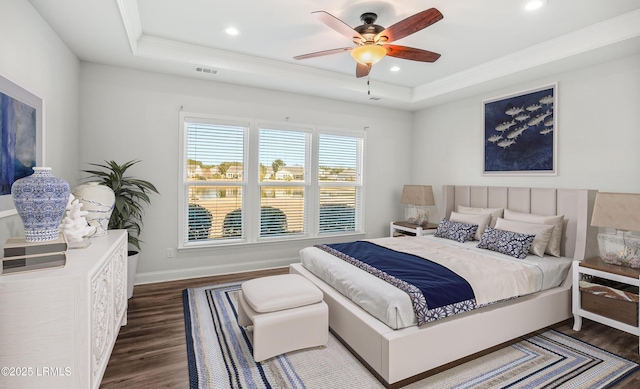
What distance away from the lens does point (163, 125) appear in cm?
387

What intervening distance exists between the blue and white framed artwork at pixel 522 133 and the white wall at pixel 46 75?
4.91m

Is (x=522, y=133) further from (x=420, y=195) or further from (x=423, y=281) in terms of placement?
(x=423, y=281)

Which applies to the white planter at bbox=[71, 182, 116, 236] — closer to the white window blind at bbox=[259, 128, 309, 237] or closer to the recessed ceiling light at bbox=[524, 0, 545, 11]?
the white window blind at bbox=[259, 128, 309, 237]

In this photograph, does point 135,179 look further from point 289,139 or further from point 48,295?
point 48,295

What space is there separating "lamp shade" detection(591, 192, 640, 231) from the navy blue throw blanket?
1.43m

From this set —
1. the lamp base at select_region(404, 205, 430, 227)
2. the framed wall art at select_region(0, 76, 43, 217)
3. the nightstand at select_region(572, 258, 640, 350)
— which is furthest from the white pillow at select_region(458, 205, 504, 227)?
the framed wall art at select_region(0, 76, 43, 217)

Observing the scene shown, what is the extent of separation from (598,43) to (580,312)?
2459mm

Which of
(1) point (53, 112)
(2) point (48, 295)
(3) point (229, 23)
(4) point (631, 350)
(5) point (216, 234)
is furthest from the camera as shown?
(5) point (216, 234)

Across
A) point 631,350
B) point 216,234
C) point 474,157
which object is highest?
point 474,157

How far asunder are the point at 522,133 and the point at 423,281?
279 cm

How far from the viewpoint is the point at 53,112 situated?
274 cm

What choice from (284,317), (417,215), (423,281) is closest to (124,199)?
(284,317)

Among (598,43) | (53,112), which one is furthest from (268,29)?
(598,43)

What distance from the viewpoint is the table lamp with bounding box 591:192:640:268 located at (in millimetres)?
2514
